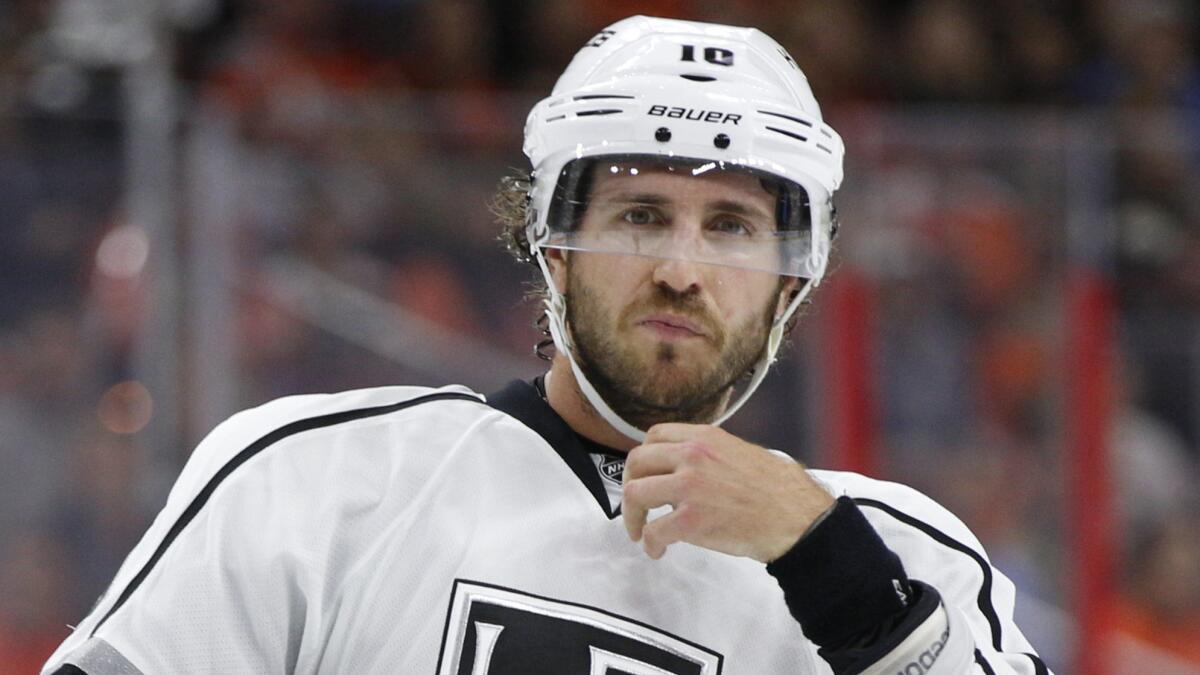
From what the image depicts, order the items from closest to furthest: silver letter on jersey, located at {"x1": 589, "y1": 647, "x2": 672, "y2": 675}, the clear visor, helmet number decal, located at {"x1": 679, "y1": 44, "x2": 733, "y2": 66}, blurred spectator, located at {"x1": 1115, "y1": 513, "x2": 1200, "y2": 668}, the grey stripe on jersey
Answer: the grey stripe on jersey → silver letter on jersey, located at {"x1": 589, "y1": 647, "x2": 672, "y2": 675} → the clear visor → helmet number decal, located at {"x1": 679, "y1": 44, "x2": 733, "y2": 66} → blurred spectator, located at {"x1": 1115, "y1": 513, "x2": 1200, "y2": 668}

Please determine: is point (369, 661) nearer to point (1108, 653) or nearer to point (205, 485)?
point (205, 485)

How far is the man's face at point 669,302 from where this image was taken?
5.70 feet

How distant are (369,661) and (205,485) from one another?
23cm

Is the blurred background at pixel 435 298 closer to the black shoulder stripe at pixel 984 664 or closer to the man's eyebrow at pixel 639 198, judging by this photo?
the man's eyebrow at pixel 639 198

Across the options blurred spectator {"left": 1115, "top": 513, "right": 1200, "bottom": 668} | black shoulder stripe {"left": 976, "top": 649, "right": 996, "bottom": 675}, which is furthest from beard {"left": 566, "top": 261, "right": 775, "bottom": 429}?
blurred spectator {"left": 1115, "top": 513, "right": 1200, "bottom": 668}

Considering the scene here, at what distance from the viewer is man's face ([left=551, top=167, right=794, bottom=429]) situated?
174cm

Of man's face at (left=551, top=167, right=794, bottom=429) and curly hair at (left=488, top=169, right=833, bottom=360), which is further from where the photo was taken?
curly hair at (left=488, top=169, right=833, bottom=360)

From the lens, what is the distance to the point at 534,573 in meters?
1.67

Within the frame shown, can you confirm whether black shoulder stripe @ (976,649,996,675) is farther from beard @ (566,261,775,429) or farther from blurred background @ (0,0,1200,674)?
blurred background @ (0,0,1200,674)

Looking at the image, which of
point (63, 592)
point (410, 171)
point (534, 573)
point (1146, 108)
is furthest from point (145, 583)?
point (1146, 108)

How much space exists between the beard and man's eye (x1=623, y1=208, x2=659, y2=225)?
3.2 inches

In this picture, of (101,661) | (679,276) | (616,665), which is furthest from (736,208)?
(101,661)

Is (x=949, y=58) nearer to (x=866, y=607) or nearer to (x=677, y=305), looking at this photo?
(x=677, y=305)

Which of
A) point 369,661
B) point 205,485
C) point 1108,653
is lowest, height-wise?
point 1108,653
